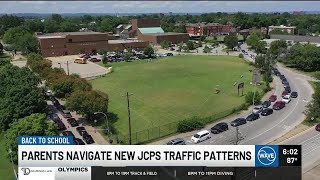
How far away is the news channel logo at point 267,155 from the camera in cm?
2181

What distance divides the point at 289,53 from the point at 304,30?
323 feet

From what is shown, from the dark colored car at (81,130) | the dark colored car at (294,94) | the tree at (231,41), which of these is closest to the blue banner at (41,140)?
the dark colored car at (81,130)

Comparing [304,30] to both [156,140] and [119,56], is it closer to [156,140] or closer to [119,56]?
[119,56]

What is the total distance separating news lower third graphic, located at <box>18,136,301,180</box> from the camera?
2206 centimetres

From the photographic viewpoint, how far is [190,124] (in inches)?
2055

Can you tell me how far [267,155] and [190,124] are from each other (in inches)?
1199

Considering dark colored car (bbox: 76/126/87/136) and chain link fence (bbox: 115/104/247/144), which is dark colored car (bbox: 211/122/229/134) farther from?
dark colored car (bbox: 76/126/87/136)

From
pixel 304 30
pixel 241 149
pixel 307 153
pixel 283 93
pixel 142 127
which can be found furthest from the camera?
pixel 304 30

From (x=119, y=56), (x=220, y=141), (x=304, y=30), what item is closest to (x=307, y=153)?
(x=220, y=141)

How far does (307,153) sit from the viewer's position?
42031mm

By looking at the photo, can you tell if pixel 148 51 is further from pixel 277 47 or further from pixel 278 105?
pixel 278 105

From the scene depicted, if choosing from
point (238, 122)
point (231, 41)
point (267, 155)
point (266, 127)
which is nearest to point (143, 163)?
point (267, 155)

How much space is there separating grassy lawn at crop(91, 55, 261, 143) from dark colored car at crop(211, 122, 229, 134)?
245 inches

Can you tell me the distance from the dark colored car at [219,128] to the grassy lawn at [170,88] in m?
6.22
